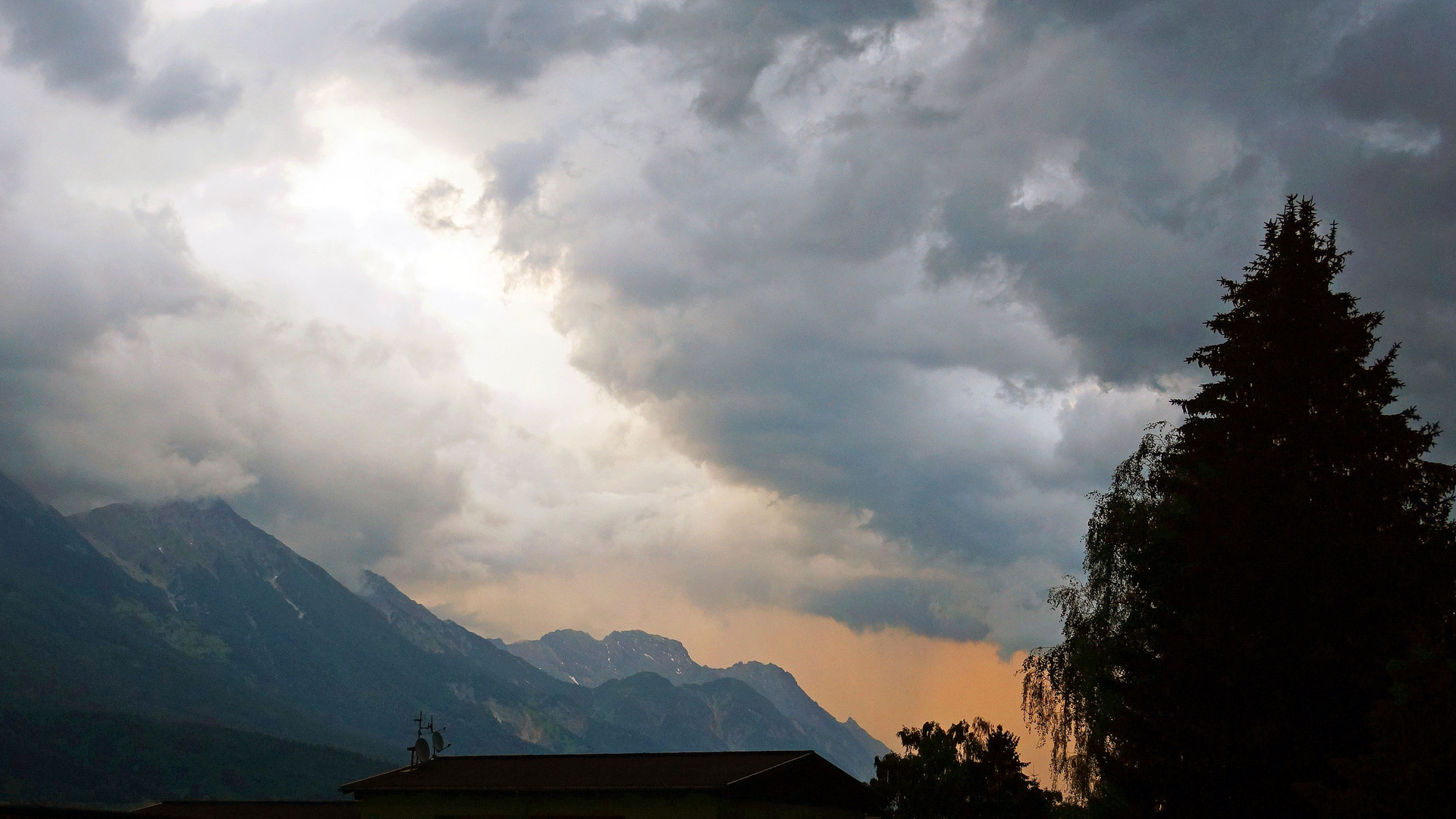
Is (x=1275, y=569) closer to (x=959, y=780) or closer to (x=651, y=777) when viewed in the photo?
(x=651, y=777)

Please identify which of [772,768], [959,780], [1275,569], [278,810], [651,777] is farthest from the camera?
[959,780]

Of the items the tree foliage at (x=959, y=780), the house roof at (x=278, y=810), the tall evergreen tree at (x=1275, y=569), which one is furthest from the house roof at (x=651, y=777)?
the tree foliage at (x=959, y=780)

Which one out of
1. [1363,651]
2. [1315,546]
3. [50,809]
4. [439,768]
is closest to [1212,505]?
[1315,546]

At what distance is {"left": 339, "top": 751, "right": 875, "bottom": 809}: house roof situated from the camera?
36125mm

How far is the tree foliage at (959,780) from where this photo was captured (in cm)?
6425

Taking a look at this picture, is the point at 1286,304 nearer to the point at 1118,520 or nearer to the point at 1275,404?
the point at 1275,404

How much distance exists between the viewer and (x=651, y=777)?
123 feet

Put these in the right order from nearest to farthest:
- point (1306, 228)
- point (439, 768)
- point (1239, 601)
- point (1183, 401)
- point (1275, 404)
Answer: point (1239, 601) → point (1275, 404) → point (1306, 228) → point (1183, 401) → point (439, 768)

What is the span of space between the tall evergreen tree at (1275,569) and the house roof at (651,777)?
10.5 meters

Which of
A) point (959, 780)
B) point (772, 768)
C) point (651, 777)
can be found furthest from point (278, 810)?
point (959, 780)

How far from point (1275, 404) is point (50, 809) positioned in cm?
3157

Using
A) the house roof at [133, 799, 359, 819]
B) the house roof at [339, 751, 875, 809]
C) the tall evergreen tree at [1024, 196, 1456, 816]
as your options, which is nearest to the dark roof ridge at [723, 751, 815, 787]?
the house roof at [339, 751, 875, 809]

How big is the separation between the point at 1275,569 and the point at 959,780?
42875 millimetres

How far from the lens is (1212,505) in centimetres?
3042
